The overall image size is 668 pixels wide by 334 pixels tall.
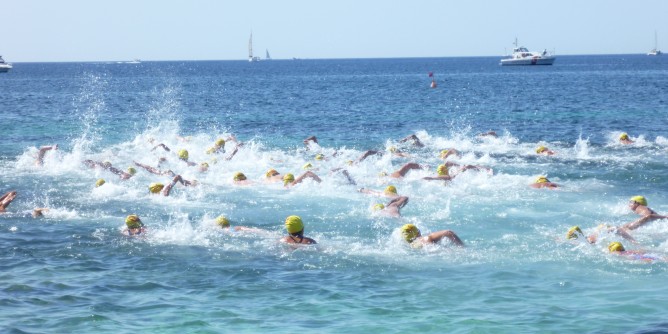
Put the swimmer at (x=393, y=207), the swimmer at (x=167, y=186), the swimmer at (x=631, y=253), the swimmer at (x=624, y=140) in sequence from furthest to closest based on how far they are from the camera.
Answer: the swimmer at (x=624, y=140)
the swimmer at (x=167, y=186)
the swimmer at (x=393, y=207)
the swimmer at (x=631, y=253)

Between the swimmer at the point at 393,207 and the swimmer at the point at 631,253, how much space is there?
520cm

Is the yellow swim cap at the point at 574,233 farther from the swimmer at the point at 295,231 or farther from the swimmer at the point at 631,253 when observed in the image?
the swimmer at the point at 295,231

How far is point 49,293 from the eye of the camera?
1241cm

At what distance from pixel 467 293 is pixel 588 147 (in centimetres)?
2076

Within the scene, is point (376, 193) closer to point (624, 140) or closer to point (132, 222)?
point (132, 222)

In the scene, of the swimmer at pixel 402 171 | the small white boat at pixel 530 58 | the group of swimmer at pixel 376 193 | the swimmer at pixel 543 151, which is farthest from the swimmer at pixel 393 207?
the small white boat at pixel 530 58

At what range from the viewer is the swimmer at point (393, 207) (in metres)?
18.0

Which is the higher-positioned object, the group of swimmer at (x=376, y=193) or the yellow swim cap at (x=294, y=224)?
the yellow swim cap at (x=294, y=224)

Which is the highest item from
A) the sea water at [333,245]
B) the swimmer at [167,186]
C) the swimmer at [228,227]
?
the swimmer at [167,186]

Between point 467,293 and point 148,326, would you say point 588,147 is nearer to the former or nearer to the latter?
point 467,293

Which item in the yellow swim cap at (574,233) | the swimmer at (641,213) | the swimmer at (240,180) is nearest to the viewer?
the yellow swim cap at (574,233)

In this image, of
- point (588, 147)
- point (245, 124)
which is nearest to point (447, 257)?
point (588, 147)

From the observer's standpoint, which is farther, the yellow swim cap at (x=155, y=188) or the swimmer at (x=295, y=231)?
the yellow swim cap at (x=155, y=188)

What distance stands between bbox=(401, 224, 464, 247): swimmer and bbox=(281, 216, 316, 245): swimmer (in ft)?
6.27
